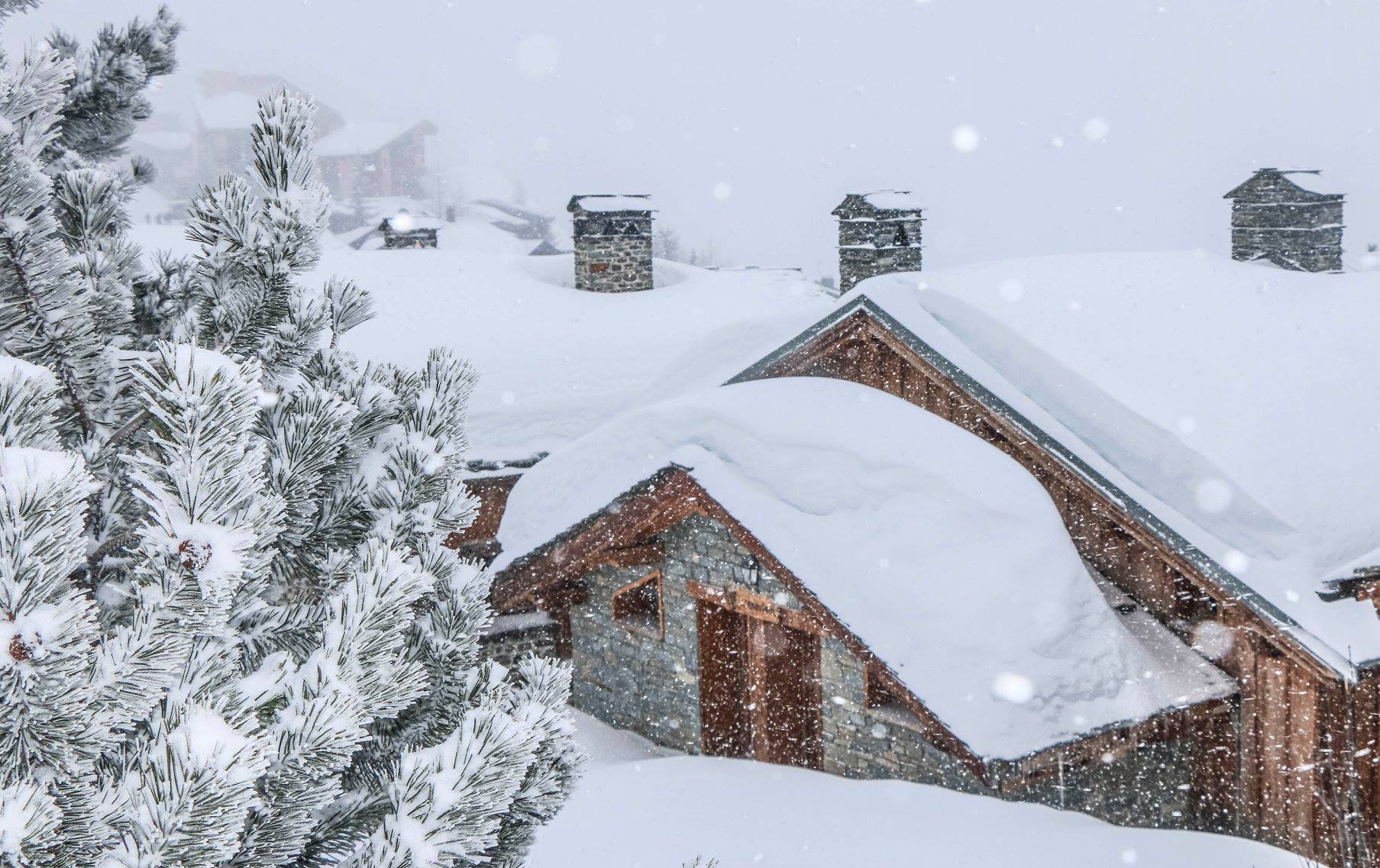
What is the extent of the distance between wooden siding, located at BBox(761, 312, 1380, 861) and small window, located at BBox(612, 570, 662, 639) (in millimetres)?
3659

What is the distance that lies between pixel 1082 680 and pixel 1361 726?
2.24 meters

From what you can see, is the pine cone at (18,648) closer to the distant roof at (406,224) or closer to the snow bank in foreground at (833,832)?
the snow bank in foreground at (833,832)

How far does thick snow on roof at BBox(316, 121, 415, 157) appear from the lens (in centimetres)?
5744

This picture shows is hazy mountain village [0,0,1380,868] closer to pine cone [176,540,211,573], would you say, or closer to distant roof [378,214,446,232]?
pine cone [176,540,211,573]

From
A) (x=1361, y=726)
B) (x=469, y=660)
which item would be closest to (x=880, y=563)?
(x=1361, y=726)

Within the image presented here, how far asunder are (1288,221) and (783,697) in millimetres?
8731

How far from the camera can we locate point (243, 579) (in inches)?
89.0

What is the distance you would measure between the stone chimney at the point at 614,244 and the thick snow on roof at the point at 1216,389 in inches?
254

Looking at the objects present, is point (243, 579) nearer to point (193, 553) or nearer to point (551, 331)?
point (193, 553)

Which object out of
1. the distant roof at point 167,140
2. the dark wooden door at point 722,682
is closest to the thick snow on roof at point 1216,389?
the dark wooden door at point 722,682

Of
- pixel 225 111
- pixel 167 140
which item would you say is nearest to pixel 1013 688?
pixel 167 140

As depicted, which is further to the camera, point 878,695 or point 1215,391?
point 1215,391

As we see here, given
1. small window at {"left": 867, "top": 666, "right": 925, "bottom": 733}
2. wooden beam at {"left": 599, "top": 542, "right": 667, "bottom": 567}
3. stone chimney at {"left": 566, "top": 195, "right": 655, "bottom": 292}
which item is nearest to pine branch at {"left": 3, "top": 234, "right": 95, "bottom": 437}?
small window at {"left": 867, "top": 666, "right": 925, "bottom": 733}

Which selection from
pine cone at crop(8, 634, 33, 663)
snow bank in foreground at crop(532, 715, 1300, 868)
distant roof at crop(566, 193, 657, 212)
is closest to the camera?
pine cone at crop(8, 634, 33, 663)
